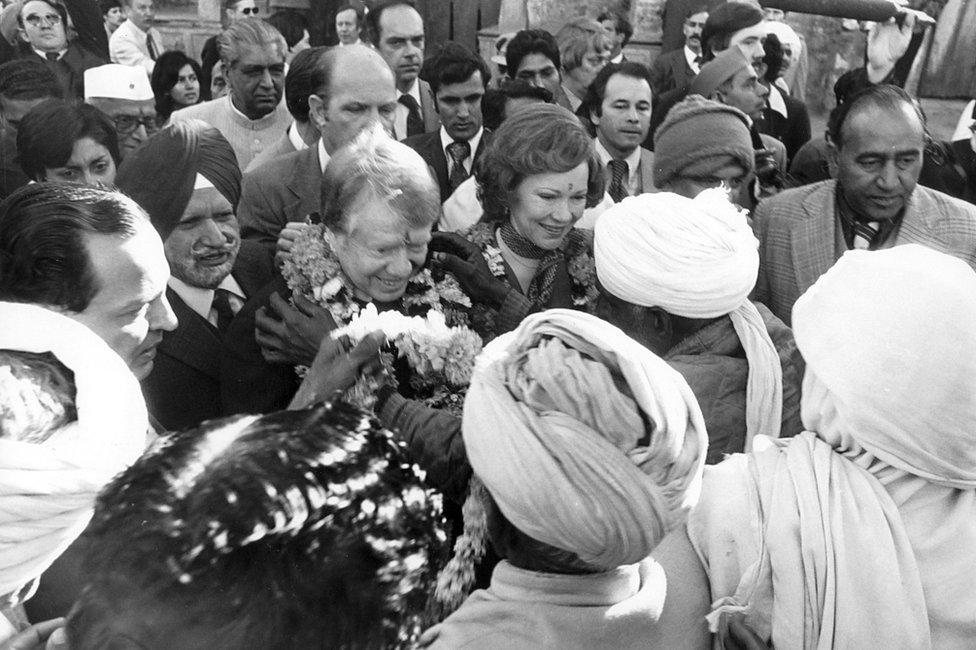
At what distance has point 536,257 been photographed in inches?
135

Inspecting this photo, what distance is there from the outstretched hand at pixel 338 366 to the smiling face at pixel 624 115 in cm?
295

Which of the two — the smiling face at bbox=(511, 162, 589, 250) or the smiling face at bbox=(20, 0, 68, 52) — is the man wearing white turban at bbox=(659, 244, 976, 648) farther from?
the smiling face at bbox=(20, 0, 68, 52)

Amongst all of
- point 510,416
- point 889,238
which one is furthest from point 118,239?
point 889,238

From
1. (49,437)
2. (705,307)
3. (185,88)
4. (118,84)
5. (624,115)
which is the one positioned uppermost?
(49,437)

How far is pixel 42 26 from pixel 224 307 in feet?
17.1

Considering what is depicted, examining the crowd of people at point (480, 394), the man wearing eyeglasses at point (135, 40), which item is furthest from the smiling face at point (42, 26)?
the crowd of people at point (480, 394)

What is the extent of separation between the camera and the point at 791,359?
2.70 m

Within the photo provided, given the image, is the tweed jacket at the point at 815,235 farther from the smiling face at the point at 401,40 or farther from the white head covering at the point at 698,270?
the smiling face at the point at 401,40

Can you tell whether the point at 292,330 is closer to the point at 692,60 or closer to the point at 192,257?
the point at 192,257

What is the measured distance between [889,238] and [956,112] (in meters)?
5.78

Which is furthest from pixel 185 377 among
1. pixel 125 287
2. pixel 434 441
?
pixel 434 441

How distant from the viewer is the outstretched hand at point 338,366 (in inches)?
85.7

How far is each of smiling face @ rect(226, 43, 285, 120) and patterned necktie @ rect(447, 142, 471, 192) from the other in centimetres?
117

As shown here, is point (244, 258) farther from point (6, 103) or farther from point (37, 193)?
point (6, 103)
